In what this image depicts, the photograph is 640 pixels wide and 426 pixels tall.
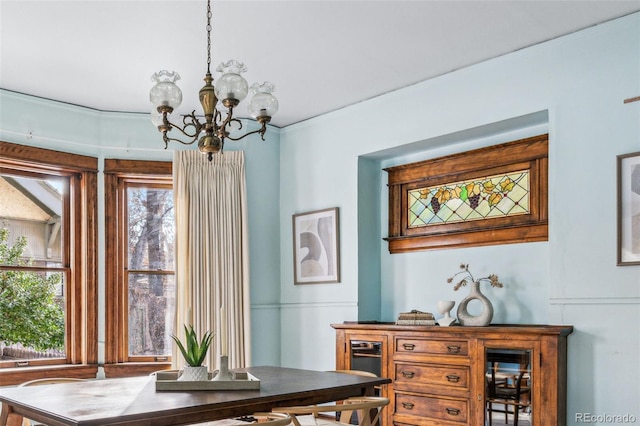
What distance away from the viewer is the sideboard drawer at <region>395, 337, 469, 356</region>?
4215 mm

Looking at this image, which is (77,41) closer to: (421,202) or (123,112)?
(123,112)

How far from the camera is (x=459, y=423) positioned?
4172 mm

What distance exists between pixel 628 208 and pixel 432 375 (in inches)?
64.6

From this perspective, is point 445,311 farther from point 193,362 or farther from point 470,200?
point 193,362

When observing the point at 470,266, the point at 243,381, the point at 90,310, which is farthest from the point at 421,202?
the point at 90,310

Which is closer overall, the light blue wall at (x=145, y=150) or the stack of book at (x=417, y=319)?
the stack of book at (x=417, y=319)

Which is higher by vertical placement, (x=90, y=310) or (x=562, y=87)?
(x=562, y=87)

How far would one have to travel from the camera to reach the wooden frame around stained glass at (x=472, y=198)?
4430 millimetres

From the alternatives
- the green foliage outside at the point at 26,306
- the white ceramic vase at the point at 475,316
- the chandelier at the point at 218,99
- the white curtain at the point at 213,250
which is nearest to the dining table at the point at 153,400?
the white ceramic vase at the point at 475,316

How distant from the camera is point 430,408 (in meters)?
4.37

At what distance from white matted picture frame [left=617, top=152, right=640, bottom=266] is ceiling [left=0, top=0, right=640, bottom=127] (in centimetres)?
88

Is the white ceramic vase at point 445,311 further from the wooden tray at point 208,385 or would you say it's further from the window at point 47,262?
the window at point 47,262

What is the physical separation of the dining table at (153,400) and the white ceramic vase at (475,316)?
41.4 inches

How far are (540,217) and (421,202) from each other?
1.09 meters
